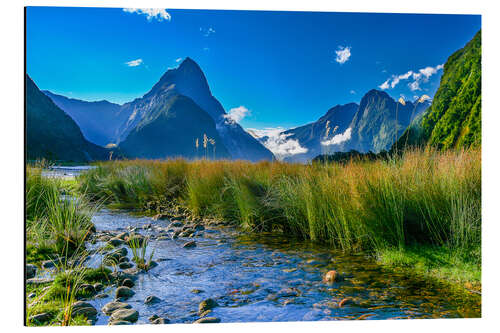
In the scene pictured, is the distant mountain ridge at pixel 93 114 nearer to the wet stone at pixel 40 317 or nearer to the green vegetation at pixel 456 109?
the wet stone at pixel 40 317

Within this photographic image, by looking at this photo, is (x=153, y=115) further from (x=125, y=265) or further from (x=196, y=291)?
(x=196, y=291)

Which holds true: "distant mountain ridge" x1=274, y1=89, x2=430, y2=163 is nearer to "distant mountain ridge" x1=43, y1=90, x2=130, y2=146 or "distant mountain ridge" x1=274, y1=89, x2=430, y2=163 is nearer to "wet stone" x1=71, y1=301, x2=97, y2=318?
"distant mountain ridge" x1=43, y1=90, x2=130, y2=146

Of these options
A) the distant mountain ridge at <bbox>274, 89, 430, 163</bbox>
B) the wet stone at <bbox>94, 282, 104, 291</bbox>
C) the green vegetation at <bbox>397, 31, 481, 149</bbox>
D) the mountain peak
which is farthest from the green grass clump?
the green vegetation at <bbox>397, 31, 481, 149</bbox>

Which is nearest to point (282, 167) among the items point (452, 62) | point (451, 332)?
point (452, 62)

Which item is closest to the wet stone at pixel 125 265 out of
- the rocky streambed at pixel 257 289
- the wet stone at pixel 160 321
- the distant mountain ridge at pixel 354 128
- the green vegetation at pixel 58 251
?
the rocky streambed at pixel 257 289

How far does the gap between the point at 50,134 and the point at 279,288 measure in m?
3.93

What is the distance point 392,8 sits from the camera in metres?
3.44

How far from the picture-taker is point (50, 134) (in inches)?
177

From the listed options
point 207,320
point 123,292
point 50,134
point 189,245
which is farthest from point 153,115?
point 207,320

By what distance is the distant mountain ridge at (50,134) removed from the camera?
10.4 ft

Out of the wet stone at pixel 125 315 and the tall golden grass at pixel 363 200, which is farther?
the tall golden grass at pixel 363 200

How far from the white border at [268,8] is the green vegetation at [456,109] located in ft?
0.90

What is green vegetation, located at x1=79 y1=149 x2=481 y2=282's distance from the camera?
3.06 metres
